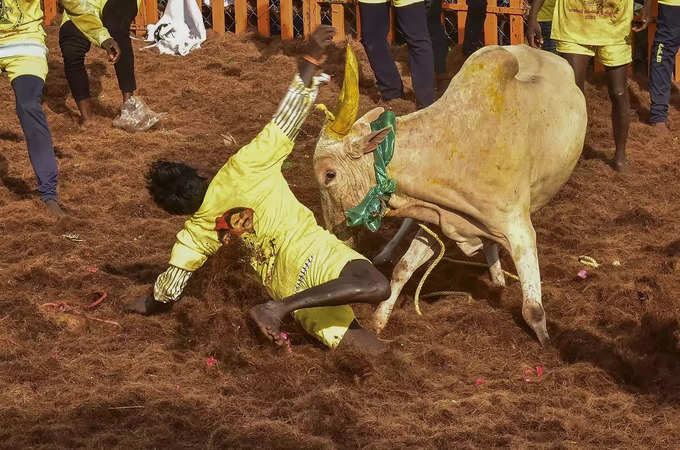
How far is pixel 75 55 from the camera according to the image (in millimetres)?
9211

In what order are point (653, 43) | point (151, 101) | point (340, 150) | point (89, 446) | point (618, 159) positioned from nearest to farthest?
point (89, 446) < point (340, 150) < point (618, 159) < point (653, 43) < point (151, 101)

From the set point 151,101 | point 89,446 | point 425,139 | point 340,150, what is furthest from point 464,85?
point 151,101

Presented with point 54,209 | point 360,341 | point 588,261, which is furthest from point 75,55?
point 360,341

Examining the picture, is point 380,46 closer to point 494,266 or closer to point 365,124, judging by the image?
point 494,266

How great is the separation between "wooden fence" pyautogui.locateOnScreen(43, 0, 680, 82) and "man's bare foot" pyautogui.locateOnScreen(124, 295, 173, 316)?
19.2 feet

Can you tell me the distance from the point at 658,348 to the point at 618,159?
131 inches

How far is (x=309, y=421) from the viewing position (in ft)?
14.7

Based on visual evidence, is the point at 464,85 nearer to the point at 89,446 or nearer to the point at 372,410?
the point at 372,410

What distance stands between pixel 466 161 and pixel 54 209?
11.0 ft

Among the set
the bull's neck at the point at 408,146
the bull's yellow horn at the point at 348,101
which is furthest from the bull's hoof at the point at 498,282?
the bull's yellow horn at the point at 348,101

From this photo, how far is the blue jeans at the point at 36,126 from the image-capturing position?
7.13 metres

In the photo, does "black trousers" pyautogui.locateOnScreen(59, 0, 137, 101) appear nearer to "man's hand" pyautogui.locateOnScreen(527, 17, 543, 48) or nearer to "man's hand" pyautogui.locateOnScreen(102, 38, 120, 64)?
"man's hand" pyautogui.locateOnScreen(102, 38, 120, 64)

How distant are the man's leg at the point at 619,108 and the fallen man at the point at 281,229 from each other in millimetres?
4049

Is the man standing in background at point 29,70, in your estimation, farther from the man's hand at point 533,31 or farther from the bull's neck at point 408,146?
the man's hand at point 533,31
